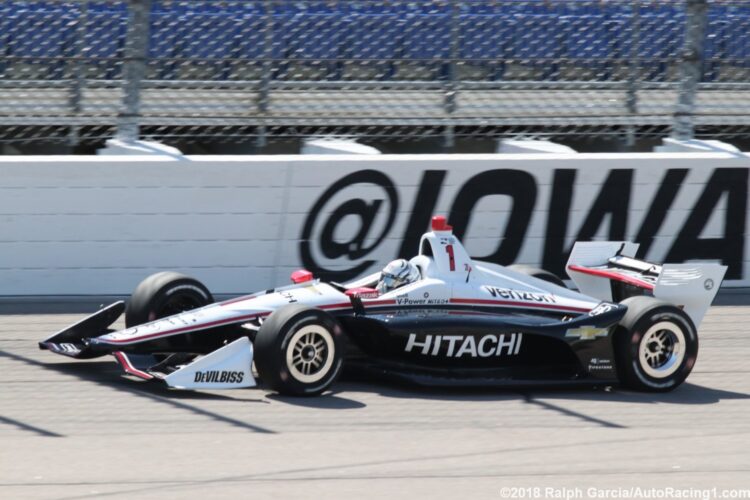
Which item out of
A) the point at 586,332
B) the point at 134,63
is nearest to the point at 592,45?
the point at 134,63

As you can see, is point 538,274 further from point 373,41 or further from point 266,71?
point 373,41

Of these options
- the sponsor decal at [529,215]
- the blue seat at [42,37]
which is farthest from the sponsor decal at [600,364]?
the blue seat at [42,37]

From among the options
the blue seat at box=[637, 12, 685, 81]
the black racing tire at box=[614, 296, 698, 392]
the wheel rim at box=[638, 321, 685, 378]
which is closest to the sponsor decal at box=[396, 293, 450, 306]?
the black racing tire at box=[614, 296, 698, 392]

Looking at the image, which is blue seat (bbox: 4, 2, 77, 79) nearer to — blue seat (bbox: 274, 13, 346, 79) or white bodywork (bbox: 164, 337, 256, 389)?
blue seat (bbox: 274, 13, 346, 79)

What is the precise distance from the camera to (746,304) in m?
11.5

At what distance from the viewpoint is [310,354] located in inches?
292

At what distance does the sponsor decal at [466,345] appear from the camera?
7816 millimetres

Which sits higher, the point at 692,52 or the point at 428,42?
the point at 692,52

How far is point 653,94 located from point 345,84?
10.4 ft

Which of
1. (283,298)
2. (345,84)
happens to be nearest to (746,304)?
(345,84)

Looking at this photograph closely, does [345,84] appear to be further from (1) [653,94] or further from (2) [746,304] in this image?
(2) [746,304]

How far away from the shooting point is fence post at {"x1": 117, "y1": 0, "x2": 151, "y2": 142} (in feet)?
36.2

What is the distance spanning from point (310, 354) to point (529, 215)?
4687 millimetres

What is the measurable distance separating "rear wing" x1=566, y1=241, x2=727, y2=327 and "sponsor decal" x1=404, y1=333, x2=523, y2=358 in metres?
1.15
